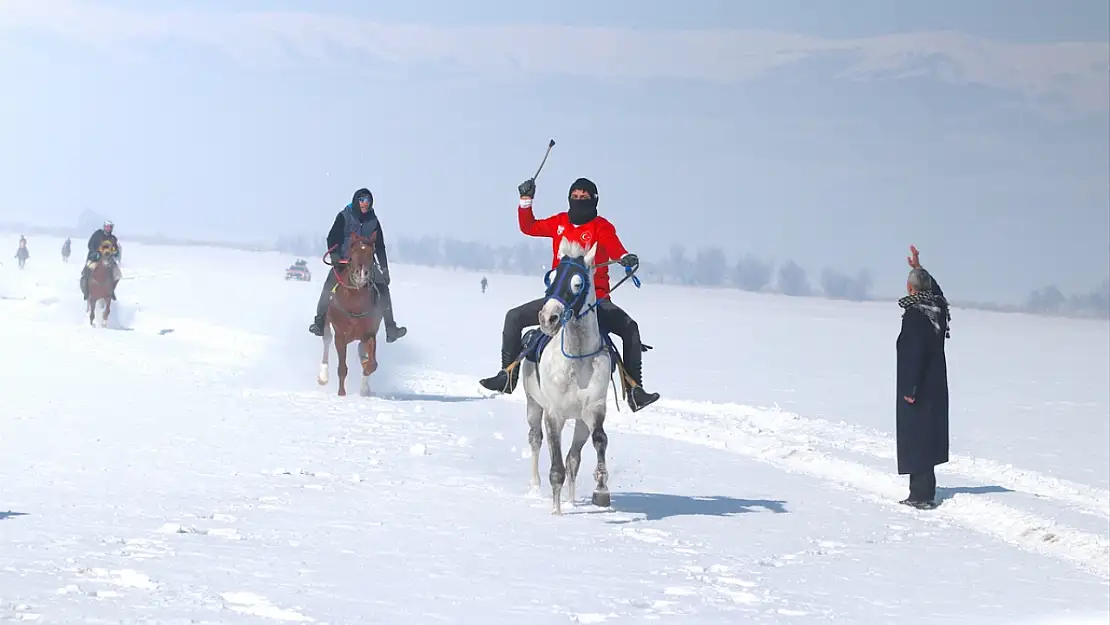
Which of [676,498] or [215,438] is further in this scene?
[215,438]

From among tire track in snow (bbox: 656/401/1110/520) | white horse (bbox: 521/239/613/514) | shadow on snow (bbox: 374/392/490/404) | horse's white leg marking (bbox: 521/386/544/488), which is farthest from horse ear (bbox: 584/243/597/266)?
shadow on snow (bbox: 374/392/490/404)

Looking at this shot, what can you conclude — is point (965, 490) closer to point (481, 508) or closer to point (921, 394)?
point (921, 394)

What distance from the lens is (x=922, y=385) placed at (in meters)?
13.2

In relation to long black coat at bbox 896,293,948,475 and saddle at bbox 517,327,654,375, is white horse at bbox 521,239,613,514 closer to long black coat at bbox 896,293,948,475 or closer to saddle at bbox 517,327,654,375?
saddle at bbox 517,327,654,375

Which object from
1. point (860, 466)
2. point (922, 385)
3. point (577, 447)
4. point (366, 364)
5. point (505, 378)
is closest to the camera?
point (577, 447)

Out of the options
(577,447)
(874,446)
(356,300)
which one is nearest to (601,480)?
(577,447)

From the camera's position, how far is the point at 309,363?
25.2 meters

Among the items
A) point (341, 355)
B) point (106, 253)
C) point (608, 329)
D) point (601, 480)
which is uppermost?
point (106, 253)

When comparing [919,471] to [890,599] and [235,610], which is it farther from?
[235,610]

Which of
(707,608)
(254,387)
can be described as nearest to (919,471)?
(707,608)

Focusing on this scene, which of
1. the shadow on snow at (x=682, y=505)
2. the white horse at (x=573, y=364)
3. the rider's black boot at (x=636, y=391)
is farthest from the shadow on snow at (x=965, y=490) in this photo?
the white horse at (x=573, y=364)

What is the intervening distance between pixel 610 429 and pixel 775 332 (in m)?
36.8

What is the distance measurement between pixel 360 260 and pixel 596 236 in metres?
7.98

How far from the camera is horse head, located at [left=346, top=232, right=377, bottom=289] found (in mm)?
18611
